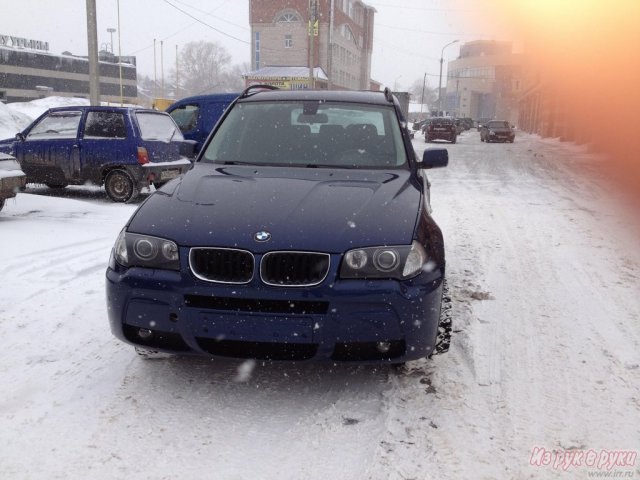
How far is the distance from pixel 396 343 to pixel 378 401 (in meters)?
0.41

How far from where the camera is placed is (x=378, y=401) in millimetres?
3027

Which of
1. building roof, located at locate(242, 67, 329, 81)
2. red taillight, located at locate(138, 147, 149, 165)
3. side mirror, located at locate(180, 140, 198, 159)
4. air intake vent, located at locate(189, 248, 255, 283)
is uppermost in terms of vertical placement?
building roof, located at locate(242, 67, 329, 81)

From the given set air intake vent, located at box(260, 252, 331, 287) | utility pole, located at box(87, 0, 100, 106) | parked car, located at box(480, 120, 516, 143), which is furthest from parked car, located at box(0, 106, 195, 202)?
parked car, located at box(480, 120, 516, 143)

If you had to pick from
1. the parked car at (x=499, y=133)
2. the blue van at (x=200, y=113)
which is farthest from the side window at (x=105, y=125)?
the parked car at (x=499, y=133)

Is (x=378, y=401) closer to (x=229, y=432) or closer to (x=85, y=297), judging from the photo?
(x=229, y=432)

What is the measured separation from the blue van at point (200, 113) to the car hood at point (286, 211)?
903 cm

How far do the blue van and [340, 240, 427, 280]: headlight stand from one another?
1008 cm

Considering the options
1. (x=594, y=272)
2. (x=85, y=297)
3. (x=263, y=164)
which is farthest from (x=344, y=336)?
(x=594, y=272)

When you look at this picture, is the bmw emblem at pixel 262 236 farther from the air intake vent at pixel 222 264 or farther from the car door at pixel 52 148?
the car door at pixel 52 148

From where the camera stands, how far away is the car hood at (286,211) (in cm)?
283

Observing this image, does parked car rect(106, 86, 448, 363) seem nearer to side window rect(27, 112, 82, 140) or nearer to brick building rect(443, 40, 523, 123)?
side window rect(27, 112, 82, 140)

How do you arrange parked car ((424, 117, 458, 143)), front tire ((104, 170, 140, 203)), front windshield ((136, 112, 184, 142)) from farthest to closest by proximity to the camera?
parked car ((424, 117, 458, 143)) < front windshield ((136, 112, 184, 142)) < front tire ((104, 170, 140, 203))

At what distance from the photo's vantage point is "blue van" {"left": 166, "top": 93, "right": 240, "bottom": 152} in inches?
486

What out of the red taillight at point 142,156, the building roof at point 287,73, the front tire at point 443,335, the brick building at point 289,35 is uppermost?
the brick building at point 289,35
